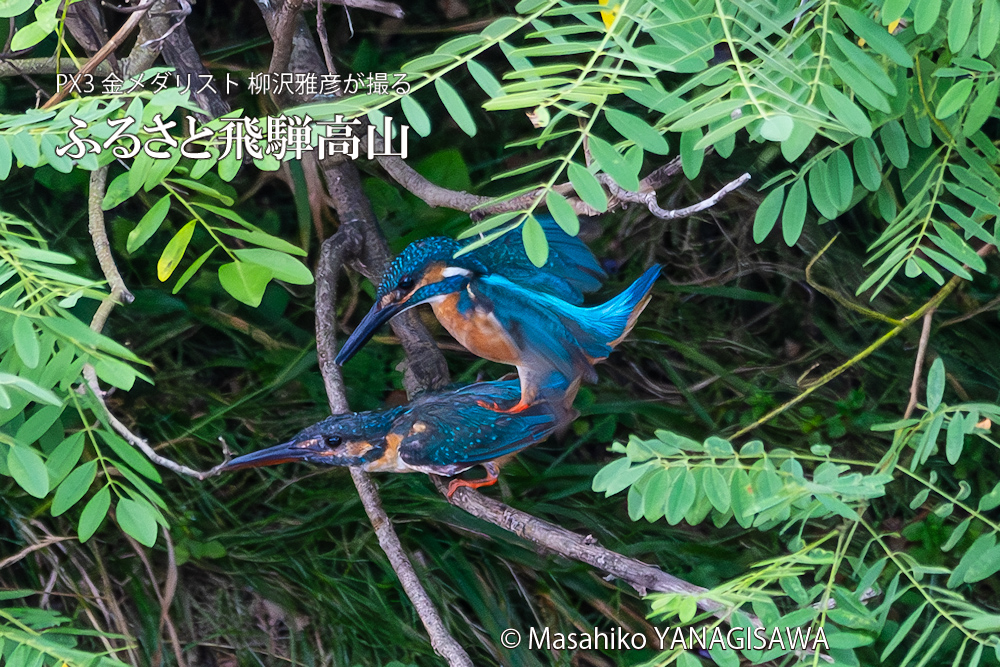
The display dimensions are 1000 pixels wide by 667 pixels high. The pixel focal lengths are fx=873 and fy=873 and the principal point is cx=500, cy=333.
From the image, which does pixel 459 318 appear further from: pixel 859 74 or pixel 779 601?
pixel 779 601

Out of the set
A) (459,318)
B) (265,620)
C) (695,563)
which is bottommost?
(265,620)

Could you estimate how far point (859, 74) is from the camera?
80 centimetres

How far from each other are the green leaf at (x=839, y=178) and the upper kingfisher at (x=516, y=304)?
22cm

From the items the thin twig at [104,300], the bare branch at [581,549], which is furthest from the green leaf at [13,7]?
the bare branch at [581,549]

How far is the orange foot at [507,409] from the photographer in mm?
983

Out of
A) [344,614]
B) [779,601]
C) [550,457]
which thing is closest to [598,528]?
[550,457]

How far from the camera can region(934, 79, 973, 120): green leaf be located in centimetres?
86

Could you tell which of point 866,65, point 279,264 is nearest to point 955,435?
point 866,65

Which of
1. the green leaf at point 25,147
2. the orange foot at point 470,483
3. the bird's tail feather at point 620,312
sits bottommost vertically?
the orange foot at point 470,483

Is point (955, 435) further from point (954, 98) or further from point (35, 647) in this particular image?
point (35, 647)

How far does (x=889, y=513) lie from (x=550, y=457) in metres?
0.50

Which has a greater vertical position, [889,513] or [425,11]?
[425,11]

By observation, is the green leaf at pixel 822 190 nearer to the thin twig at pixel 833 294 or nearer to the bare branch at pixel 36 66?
the thin twig at pixel 833 294

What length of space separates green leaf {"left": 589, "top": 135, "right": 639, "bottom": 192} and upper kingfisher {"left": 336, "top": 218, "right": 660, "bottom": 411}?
0.23 meters
